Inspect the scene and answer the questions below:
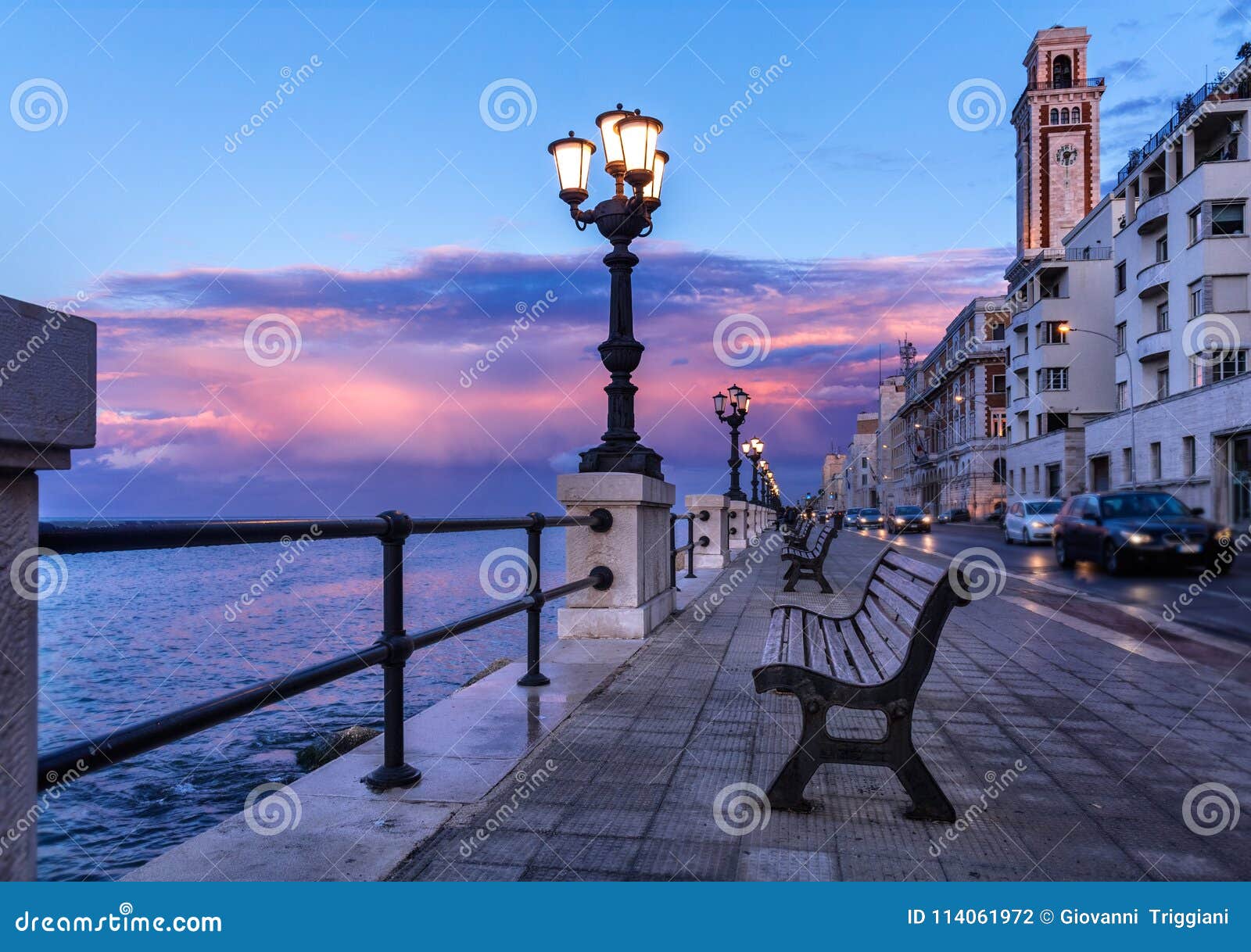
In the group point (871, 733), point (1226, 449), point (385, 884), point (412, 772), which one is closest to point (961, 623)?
point (871, 733)

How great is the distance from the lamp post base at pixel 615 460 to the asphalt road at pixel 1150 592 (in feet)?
19.1

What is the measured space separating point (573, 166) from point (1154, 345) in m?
39.0

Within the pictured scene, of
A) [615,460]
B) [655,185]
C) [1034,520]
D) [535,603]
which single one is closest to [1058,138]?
[1034,520]

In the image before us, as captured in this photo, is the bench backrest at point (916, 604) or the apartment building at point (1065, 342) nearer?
the bench backrest at point (916, 604)

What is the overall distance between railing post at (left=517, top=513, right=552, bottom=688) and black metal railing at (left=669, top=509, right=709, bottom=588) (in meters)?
3.78

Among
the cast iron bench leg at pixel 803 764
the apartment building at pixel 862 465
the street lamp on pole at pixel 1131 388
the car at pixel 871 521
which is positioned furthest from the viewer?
the apartment building at pixel 862 465

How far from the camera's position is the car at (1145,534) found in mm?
13461

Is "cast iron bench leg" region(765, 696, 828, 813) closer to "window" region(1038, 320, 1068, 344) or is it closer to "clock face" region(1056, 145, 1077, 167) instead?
"window" region(1038, 320, 1068, 344)

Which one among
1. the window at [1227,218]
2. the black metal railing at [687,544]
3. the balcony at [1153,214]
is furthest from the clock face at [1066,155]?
the black metal railing at [687,544]

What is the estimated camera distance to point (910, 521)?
47438 mm

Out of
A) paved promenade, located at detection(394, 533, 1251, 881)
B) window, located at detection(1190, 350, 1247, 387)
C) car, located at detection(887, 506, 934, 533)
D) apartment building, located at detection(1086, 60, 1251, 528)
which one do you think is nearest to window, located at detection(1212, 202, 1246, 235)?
apartment building, located at detection(1086, 60, 1251, 528)

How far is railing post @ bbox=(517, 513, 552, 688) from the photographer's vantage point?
5.33 meters

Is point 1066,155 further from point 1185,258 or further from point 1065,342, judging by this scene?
point 1185,258

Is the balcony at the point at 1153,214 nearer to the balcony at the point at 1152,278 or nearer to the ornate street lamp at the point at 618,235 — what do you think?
the balcony at the point at 1152,278
